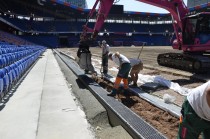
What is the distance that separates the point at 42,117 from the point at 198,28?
9858 millimetres

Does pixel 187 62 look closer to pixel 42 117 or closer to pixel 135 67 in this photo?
pixel 135 67

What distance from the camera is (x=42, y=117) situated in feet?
23.7

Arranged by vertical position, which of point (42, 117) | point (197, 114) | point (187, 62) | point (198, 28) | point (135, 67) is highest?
point (198, 28)

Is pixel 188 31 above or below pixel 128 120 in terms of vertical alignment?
above

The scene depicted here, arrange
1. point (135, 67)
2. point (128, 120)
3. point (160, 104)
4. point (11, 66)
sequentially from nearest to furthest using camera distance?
point (128, 120) < point (160, 104) < point (135, 67) < point (11, 66)

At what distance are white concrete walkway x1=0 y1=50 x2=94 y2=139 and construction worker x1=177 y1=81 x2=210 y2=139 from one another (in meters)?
3.02

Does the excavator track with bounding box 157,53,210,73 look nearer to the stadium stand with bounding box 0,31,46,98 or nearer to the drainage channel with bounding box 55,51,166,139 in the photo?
the drainage channel with bounding box 55,51,166,139

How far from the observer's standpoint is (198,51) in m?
14.7

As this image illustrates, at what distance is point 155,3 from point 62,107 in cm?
846

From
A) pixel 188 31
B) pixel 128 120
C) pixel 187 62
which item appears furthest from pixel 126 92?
pixel 188 31

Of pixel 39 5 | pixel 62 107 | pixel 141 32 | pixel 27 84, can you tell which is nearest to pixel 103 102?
pixel 62 107

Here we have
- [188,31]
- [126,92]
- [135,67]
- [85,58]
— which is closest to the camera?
[126,92]

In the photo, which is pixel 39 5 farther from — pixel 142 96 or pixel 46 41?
pixel 142 96

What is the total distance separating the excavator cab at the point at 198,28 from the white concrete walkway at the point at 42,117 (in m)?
7.40
